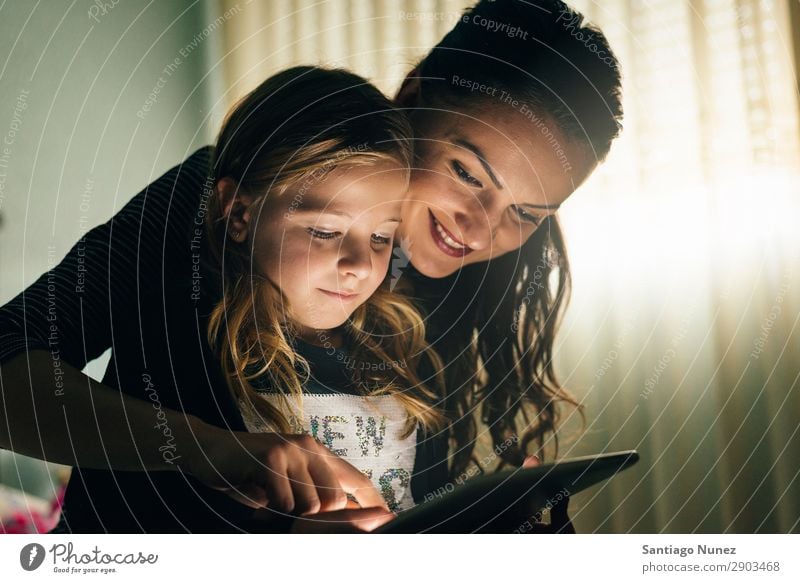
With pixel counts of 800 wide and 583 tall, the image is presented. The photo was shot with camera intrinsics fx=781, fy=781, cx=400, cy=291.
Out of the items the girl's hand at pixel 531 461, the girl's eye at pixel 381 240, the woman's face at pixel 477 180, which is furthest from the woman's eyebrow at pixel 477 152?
the girl's hand at pixel 531 461

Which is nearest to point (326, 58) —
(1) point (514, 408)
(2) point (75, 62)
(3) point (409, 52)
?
(3) point (409, 52)

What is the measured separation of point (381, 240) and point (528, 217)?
0.48 ft

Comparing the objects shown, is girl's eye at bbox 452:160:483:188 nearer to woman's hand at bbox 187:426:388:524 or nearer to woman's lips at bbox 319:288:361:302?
woman's lips at bbox 319:288:361:302

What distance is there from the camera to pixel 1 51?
2.51 feet

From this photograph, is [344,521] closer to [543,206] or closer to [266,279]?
[266,279]

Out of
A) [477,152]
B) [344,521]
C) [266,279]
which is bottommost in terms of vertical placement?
[344,521]

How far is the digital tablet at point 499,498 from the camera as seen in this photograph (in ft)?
2.41

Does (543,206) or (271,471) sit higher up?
(543,206)

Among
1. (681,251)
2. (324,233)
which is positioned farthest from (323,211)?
(681,251)

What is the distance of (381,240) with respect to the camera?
29.3 inches

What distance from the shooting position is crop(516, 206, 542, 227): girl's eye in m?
0.76

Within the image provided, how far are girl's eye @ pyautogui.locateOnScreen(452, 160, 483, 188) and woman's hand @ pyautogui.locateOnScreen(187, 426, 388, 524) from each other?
29cm

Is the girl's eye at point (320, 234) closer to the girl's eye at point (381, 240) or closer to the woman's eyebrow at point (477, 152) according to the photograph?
the girl's eye at point (381, 240)
